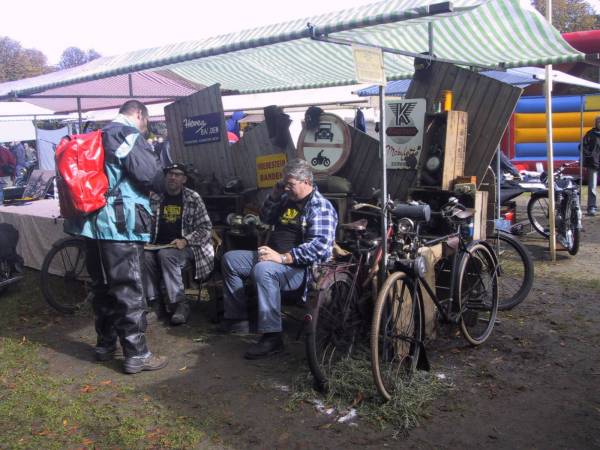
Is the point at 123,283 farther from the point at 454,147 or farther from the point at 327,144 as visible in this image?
the point at 454,147

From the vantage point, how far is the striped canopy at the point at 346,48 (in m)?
4.05

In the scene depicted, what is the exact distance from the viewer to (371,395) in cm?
359

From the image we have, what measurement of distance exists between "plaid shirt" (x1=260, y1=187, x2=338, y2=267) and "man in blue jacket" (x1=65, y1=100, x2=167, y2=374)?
3.75ft

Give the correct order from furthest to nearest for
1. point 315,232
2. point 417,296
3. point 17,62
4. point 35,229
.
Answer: point 17,62, point 35,229, point 315,232, point 417,296

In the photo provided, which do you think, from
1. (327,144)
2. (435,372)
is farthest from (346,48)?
(435,372)

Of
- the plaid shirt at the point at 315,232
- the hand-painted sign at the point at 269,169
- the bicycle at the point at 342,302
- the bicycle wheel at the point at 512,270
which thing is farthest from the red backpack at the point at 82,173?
the bicycle wheel at the point at 512,270

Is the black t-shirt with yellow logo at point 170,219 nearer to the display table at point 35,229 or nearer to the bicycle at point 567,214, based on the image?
the display table at point 35,229

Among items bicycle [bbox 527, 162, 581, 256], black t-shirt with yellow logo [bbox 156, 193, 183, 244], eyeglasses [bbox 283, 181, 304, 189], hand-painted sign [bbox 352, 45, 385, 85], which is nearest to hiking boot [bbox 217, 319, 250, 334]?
black t-shirt with yellow logo [bbox 156, 193, 183, 244]

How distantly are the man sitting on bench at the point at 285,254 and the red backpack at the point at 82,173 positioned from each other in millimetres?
1177

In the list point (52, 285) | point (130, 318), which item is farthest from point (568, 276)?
point (52, 285)

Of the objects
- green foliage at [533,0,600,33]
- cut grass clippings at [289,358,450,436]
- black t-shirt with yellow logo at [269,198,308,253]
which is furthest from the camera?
green foliage at [533,0,600,33]

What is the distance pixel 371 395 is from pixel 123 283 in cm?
188

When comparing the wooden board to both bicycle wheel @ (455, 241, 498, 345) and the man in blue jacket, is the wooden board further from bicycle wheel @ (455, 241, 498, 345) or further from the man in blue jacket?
bicycle wheel @ (455, 241, 498, 345)

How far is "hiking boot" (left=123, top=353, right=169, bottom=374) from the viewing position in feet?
13.8
